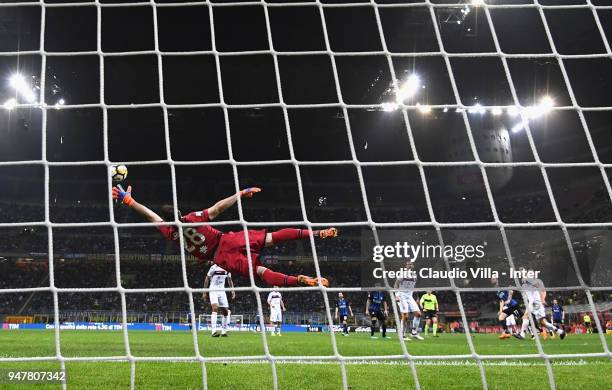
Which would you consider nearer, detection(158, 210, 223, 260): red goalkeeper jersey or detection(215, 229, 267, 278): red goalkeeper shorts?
detection(215, 229, 267, 278): red goalkeeper shorts

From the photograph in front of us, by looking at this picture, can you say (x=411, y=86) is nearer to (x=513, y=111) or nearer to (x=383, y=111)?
(x=383, y=111)

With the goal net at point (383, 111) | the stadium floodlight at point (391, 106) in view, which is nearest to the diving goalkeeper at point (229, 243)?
the goal net at point (383, 111)

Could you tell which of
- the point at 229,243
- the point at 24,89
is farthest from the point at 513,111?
the point at 24,89

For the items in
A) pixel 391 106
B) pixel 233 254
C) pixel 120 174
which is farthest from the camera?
pixel 233 254

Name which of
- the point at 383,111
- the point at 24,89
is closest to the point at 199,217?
the point at 383,111

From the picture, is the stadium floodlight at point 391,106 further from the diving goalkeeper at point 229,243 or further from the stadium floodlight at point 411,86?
the stadium floodlight at point 411,86

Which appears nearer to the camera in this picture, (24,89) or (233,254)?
(233,254)

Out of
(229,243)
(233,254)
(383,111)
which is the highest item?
(383,111)

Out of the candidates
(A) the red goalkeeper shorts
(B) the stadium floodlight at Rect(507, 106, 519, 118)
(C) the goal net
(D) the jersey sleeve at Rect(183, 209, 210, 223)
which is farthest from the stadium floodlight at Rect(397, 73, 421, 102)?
(D) the jersey sleeve at Rect(183, 209, 210, 223)

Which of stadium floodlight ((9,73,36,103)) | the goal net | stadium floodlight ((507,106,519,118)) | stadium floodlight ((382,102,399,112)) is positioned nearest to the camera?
stadium floodlight ((382,102,399,112))

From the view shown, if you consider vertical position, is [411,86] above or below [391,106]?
above

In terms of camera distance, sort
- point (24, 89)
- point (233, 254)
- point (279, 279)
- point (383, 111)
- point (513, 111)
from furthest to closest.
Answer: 1. point (383, 111)
2. point (24, 89)
3. point (513, 111)
4. point (233, 254)
5. point (279, 279)

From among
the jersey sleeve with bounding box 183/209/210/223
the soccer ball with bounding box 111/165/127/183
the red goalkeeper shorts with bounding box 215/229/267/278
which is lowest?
the red goalkeeper shorts with bounding box 215/229/267/278

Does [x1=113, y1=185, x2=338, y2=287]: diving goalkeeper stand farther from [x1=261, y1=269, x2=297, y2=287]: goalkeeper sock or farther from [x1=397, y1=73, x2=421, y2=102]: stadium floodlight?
[x1=397, y1=73, x2=421, y2=102]: stadium floodlight
